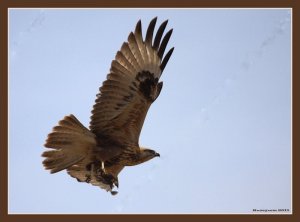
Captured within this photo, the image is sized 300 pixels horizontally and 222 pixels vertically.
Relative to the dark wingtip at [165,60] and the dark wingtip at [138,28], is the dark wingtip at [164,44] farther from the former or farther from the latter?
the dark wingtip at [138,28]

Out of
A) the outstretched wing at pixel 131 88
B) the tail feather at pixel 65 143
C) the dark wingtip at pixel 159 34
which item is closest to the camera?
the tail feather at pixel 65 143

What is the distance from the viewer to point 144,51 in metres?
6.24

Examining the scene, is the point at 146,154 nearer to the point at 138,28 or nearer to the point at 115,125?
the point at 115,125

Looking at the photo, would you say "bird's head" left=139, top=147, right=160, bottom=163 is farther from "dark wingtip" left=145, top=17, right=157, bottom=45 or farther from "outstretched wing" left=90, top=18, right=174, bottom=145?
"dark wingtip" left=145, top=17, right=157, bottom=45

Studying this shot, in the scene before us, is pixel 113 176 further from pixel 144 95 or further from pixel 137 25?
pixel 137 25

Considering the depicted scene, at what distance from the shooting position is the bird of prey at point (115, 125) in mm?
5562

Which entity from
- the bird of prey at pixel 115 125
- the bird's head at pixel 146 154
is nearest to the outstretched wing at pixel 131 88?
the bird of prey at pixel 115 125

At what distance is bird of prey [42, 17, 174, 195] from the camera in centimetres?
556

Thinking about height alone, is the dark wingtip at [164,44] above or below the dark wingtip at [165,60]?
above

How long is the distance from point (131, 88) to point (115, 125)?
478 millimetres

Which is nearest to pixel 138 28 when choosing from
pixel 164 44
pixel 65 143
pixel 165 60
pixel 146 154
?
pixel 164 44

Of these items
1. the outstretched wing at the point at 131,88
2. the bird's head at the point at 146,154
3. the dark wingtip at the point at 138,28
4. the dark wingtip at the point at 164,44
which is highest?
the dark wingtip at the point at 138,28

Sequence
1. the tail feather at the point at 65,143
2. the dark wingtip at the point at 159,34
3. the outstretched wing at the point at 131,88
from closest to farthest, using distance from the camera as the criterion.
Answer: the tail feather at the point at 65,143, the outstretched wing at the point at 131,88, the dark wingtip at the point at 159,34

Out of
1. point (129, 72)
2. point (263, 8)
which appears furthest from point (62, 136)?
point (263, 8)
